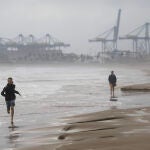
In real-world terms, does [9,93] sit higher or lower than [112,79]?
higher

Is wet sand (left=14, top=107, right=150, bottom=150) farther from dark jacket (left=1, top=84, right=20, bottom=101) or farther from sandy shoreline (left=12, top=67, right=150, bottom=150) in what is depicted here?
dark jacket (left=1, top=84, right=20, bottom=101)

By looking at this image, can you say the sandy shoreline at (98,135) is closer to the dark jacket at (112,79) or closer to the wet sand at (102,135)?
the wet sand at (102,135)

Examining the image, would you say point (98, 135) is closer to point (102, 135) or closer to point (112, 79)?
point (102, 135)

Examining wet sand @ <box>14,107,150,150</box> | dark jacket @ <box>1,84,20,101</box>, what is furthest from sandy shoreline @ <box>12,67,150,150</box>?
dark jacket @ <box>1,84,20,101</box>

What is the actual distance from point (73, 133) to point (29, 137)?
3.34 feet

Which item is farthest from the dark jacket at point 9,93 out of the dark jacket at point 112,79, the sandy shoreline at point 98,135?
the dark jacket at point 112,79

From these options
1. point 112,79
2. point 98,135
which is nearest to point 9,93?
point 98,135

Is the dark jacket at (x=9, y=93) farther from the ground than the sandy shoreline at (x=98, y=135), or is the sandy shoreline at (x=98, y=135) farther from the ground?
the dark jacket at (x=9, y=93)

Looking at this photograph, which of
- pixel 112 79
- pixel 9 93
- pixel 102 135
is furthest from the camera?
pixel 112 79

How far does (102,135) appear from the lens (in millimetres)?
9062

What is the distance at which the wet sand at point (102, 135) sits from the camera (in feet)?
25.4

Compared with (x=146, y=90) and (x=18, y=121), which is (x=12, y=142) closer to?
(x=18, y=121)

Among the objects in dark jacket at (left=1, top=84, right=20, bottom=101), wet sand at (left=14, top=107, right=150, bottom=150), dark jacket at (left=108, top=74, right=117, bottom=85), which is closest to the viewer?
wet sand at (left=14, top=107, right=150, bottom=150)

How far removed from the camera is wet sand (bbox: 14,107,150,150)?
775 cm
